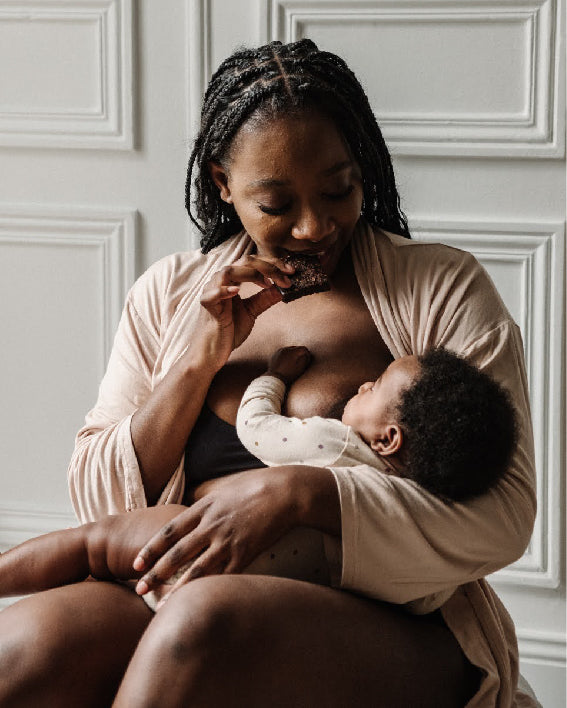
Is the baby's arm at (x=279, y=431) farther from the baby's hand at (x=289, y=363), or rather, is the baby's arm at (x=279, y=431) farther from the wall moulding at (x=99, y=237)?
the wall moulding at (x=99, y=237)

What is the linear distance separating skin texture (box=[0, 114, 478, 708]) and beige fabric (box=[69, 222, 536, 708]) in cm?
3

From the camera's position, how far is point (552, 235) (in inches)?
94.0

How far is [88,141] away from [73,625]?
5.21ft

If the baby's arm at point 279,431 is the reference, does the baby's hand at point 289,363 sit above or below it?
above

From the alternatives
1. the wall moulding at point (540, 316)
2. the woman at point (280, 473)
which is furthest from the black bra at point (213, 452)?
the wall moulding at point (540, 316)

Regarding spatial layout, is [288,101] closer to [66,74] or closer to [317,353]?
[317,353]

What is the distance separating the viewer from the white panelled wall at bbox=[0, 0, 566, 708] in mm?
2389

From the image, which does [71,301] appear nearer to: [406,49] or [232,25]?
[232,25]

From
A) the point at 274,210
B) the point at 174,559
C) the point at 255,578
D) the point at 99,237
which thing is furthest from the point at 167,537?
the point at 99,237

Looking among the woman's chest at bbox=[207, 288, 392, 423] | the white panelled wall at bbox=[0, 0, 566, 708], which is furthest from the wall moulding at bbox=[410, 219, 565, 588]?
the woman's chest at bbox=[207, 288, 392, 423]

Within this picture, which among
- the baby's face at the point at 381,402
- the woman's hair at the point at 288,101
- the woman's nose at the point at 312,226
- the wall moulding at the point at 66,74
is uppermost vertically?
the wall moulding at the point at 66,74

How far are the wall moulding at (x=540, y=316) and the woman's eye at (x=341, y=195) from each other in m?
0.93

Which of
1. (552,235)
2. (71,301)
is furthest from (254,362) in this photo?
(71,301)

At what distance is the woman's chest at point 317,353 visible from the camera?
5.12 ft
